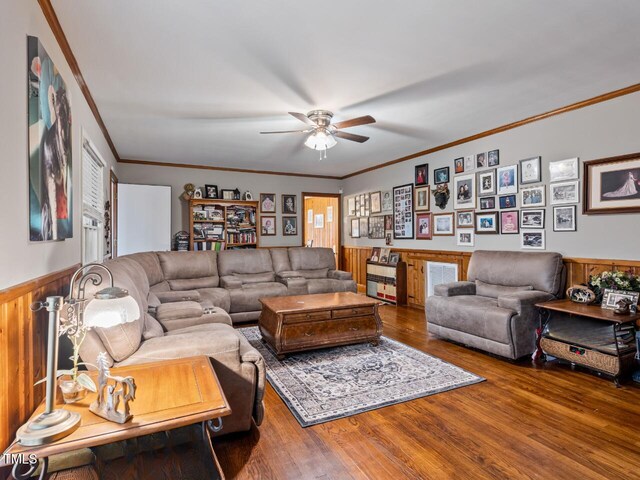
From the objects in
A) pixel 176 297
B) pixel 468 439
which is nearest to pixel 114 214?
pixel 176 297

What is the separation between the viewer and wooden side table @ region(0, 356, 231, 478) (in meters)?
1.14

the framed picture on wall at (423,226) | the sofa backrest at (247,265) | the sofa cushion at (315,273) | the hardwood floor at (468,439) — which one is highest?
the framed picture on wall at (423,226)

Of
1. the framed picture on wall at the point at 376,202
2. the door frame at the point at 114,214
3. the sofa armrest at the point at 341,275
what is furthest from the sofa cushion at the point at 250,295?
the framed picture on wall at the point at 376,202

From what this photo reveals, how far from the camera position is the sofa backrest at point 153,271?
4289mm

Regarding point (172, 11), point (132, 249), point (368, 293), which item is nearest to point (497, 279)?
point (368, 293)

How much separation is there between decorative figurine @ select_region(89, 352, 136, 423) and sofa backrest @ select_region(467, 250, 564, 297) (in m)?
3.76

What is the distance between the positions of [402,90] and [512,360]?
2.68 m

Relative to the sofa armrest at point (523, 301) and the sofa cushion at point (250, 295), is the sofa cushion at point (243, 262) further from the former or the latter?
the sofa armrest at point (523, 301)

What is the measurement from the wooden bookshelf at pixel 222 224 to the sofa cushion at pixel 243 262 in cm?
106

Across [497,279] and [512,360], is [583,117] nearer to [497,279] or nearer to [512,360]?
[497,279]

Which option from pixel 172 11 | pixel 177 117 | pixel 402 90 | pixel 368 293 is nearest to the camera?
pixel 172 11

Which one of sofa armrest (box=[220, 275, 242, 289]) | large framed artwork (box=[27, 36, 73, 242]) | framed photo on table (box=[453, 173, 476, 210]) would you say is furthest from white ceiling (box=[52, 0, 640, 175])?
sofa armrest (box=[220, 275, 242, 289])

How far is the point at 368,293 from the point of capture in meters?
6.68

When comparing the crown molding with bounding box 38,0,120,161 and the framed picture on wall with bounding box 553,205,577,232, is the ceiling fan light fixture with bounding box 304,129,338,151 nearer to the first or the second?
the crown molding with bounding box 38,0,120,161
